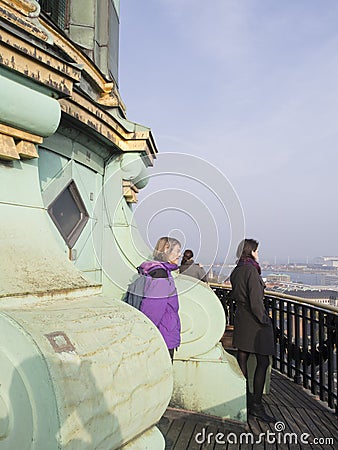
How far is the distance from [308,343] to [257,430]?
1865 millimetres

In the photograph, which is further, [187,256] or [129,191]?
[187,256]

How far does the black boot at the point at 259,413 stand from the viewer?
4.02 metres

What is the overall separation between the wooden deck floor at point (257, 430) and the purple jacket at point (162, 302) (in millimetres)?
769

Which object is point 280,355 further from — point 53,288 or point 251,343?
point 53,288

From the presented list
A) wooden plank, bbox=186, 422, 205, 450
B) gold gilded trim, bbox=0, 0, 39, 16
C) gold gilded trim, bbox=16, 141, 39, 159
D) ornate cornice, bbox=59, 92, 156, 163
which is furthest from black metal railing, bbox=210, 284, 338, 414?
gold gilded trim, bbox=0, 0, 39, 16

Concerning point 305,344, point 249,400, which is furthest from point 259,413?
point 305,344

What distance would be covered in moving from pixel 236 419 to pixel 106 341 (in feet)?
9.02

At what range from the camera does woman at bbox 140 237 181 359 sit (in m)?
3.32

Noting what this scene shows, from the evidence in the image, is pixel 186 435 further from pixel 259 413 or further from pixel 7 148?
pixel 7 148

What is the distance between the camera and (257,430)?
3.81 metres

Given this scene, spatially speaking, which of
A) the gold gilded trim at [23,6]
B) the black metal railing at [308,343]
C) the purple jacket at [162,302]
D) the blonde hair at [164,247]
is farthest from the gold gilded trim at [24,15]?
the black metal railing at [308,343]

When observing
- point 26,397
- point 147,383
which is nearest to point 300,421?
point 147,383

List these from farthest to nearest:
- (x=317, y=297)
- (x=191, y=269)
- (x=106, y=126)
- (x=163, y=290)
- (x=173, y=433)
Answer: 1. (x=317, y=297)
2. (x=191, y=269)
3. (x=106, y=126)
4. (x=173, y=433)
5. (x=163, y=290)

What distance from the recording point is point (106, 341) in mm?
1686
